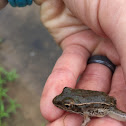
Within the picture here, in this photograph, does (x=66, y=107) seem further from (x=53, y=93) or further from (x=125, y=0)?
(x=125, y=0)

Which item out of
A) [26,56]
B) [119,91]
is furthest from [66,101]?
[26,56]

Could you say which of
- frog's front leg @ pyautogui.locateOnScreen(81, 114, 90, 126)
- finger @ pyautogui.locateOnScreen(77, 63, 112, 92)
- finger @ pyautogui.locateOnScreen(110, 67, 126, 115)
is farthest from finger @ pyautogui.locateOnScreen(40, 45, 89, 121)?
finger @ pyautogui.locateOnScreen(110, 67, 126, 115)

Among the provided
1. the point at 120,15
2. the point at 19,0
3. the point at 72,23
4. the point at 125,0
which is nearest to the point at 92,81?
the point at 120,15

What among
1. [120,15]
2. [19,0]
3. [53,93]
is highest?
[120,15]

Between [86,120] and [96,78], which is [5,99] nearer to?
[96,78]

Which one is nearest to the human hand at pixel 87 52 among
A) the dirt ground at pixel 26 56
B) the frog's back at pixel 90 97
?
the frog's back at pixel 90 97

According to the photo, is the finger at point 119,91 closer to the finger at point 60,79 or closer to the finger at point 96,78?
the finger at point 96,78
